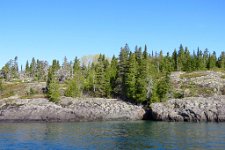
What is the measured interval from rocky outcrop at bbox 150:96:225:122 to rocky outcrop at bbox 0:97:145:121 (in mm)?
8298

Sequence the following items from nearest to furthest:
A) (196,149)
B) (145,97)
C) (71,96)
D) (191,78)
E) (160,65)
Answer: (196,149)
(145,97)
(71,96)
(191,78)
(160,65)

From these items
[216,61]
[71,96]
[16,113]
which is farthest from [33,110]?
[216,61]

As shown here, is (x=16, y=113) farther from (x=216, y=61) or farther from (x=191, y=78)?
(x=216, y=61)

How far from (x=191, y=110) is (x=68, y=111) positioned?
41.6 m

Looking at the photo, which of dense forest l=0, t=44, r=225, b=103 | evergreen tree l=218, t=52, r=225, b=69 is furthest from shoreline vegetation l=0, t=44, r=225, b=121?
evergreen tree l=218, t=52, r=225, b=69

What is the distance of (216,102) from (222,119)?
23.6 feet

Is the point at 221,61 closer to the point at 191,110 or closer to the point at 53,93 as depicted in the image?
the point at 191,110

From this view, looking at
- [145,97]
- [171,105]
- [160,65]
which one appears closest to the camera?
[171,105]

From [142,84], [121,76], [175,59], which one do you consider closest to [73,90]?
[121,76]

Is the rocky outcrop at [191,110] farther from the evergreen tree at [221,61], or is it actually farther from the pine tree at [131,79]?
the evergreen tree at [221,61]

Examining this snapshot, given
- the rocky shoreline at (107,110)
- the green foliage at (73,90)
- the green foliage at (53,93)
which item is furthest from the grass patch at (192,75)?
the green foliage at (53,93)

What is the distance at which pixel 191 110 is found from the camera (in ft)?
367

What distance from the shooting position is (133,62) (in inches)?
5551

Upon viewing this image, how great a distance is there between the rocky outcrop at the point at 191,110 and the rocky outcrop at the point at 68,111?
27.2 feet
